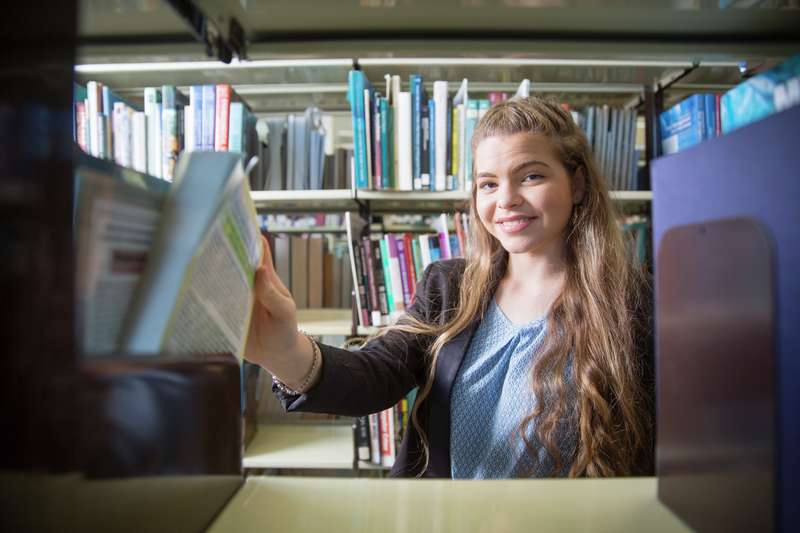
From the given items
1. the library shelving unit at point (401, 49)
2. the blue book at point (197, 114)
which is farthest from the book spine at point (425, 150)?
the library shelving unit at point (401, 49)

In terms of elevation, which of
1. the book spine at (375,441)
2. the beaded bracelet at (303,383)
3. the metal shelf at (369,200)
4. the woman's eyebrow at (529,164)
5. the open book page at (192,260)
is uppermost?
the metal shelf at (369,200)

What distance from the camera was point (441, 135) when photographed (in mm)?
1569

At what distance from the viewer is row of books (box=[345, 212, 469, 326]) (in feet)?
5.38

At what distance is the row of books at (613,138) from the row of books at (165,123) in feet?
3.99

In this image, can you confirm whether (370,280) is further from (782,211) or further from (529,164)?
(782,211)

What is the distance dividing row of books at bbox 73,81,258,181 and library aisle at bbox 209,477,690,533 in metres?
1.26

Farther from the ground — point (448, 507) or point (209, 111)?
point (209, 111)

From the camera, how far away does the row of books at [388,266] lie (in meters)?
1.64

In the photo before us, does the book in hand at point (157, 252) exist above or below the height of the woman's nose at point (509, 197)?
below

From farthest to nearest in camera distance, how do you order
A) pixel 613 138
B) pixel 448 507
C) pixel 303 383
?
pixel 613 138, pixel 303 383, pixel 448 507

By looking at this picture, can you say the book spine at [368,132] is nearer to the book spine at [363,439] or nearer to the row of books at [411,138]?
the row of books at [411,138]

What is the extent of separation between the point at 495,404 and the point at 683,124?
1.22 m

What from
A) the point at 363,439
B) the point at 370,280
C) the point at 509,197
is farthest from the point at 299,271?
the point at 509,197

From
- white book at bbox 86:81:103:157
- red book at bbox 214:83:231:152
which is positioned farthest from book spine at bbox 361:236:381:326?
white book at bbox 86:81:103:157
